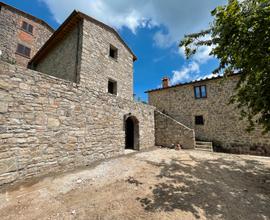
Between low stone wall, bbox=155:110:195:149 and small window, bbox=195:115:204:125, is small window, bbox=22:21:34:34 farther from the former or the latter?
small window, bbox=195:115:204:125

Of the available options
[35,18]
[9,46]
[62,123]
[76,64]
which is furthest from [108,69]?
[35,18]

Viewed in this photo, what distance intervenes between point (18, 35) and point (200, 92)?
17706 millimetres

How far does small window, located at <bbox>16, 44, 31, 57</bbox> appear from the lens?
12.4 meters

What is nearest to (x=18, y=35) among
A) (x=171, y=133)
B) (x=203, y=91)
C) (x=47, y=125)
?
(x=47, y=125)

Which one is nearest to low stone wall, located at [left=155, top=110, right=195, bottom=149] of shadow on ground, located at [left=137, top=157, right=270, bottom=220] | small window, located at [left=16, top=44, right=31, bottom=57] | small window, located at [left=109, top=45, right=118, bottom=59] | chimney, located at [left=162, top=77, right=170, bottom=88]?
shadow on ground, located at [left=137, top=157, right=270, bottom=220]

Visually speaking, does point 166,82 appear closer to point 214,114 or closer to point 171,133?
point 214,114

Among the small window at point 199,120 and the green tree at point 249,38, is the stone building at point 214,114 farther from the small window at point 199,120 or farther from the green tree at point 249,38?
the green tree at point 249,38

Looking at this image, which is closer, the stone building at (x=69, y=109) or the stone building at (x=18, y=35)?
the stone building at (x=69, y=109)

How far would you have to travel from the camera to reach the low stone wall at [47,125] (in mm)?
3568

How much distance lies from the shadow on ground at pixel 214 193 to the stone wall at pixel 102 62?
6.30 meters

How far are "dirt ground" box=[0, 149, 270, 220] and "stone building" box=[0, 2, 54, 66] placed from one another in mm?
12841

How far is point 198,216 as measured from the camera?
2402 mm

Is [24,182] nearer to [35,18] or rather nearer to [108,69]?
[108,69]

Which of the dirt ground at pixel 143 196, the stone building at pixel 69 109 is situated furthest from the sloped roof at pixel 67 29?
the dirt ground at pixel 143 196
